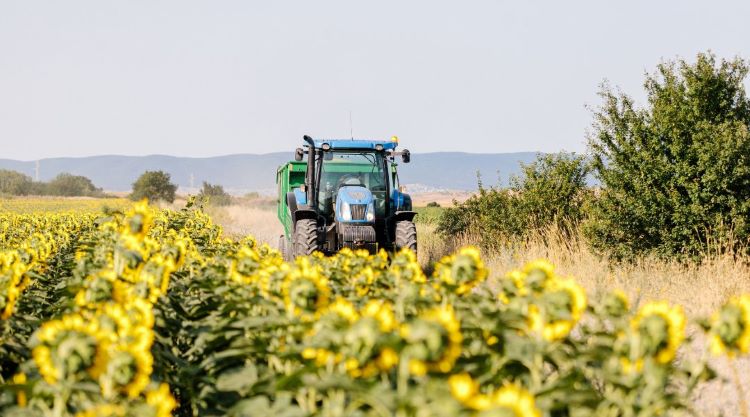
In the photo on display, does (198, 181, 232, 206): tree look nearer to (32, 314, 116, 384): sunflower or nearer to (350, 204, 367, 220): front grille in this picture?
(350, 204, 367, 220): front grille

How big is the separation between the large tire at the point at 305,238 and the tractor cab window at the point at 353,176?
81cm

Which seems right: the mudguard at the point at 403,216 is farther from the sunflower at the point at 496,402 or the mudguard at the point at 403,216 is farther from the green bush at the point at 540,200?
the sunflower at the point at 496,402

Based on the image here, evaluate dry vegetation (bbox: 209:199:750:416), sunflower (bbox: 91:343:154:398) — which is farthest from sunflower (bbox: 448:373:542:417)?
dry vegetation (bbox: 209:199:750:416)

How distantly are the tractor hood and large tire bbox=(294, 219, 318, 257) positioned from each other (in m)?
0.40

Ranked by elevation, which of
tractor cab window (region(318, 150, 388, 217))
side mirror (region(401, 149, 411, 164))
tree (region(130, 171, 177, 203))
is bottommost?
tractor cab window (region(318, 150, 388, 217))

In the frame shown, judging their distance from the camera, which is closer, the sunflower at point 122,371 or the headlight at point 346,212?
the sunflower at point 122,371

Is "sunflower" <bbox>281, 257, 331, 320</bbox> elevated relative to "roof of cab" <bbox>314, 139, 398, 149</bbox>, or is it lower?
lower

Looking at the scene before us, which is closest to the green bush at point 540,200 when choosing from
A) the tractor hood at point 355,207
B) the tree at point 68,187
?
the tractor hood at point 355,207

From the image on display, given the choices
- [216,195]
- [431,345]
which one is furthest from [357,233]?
[216,195]

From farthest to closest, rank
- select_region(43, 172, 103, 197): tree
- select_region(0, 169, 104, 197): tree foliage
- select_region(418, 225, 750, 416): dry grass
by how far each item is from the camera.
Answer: select_region(43, 172, 103, 197): tree, select_region(0, 169, 104, 197): tree foliage, select_region(418, 225, 750, 416): dry grass

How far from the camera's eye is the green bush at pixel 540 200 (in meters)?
14.9

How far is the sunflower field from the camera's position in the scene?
8.38ft

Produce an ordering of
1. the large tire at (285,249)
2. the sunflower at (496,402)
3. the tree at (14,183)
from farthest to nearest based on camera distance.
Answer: the tree at (14,183)
the large tire at (285,249)
the sunflower at (496,402)

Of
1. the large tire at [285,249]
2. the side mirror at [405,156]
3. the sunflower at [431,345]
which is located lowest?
the large tire at [285,249]
